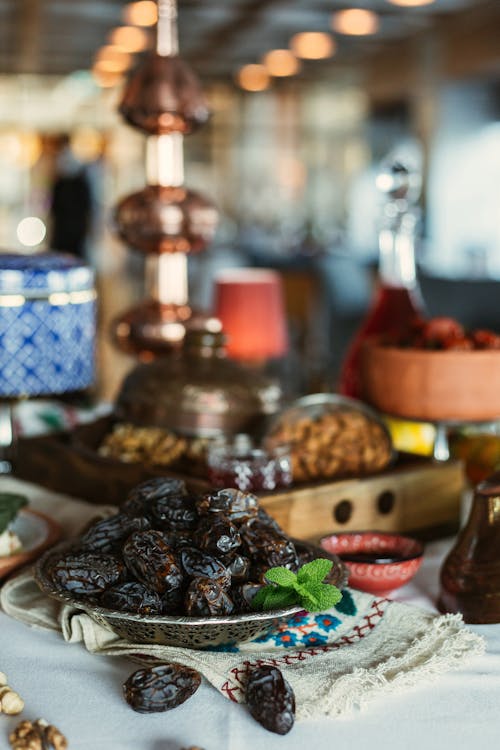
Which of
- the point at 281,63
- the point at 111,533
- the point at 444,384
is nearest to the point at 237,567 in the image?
the point at 111,533

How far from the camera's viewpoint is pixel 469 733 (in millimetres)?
726

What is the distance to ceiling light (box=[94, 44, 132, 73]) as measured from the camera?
8.60 m

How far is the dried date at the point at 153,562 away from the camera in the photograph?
0.79m

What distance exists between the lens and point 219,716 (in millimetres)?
746

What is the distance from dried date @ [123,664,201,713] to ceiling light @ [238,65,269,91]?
9.60 metres

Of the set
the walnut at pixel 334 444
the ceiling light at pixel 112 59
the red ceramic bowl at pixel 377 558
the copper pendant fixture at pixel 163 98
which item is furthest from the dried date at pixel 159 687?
the ceiling light at pixel 112 59

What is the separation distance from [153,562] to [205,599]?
55 mm

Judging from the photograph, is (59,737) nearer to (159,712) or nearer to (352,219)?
(159,712)

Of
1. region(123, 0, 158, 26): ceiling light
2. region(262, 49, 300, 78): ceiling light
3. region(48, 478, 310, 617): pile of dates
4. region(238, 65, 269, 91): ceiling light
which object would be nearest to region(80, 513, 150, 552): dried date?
region(48, 478, 310, 617): pile of dates

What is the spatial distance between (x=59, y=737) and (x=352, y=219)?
10406mm

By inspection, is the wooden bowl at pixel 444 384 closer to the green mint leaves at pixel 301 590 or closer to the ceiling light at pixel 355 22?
the green mint leaves at pixel 301 590

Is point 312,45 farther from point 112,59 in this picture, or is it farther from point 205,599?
point 205,599

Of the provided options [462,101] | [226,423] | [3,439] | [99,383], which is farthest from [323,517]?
[462,101]

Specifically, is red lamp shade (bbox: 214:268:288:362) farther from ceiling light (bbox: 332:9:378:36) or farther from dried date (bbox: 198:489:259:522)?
ceiling light (bbox: 332:9:378:36)
